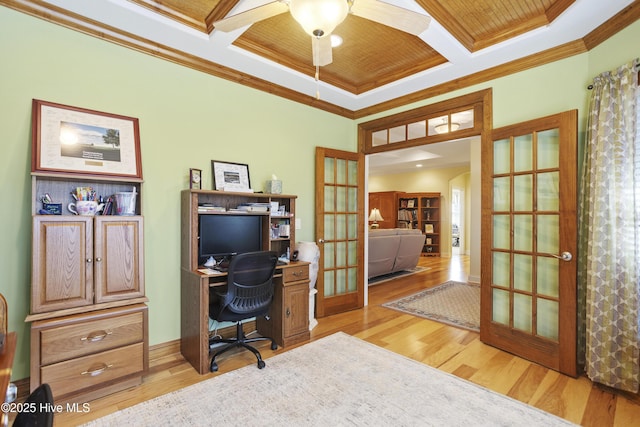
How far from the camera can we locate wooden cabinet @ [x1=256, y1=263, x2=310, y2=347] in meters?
2.96

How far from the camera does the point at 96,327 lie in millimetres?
2072

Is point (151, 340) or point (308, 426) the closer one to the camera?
point (308, 426)

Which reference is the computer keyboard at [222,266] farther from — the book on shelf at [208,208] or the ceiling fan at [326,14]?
the ceiling fan at [326,14]

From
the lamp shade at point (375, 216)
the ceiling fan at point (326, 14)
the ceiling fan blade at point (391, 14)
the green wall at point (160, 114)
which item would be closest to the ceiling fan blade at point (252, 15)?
the ceiling fan at point (326, 14)

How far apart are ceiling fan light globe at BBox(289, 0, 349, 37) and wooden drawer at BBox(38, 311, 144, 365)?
86.6 inches

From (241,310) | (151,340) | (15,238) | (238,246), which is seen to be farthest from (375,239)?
(15,238)

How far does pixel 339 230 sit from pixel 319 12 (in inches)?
112

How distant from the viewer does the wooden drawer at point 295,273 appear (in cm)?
298

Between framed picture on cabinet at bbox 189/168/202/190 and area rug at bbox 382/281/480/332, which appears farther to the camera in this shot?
area rug at bbox 382/281/480/332

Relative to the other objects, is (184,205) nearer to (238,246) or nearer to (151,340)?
(238,246)

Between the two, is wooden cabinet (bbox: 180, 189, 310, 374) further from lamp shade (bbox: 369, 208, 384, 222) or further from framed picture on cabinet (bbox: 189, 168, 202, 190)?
lamp shade (bbox: 369, 208, 384, 222)

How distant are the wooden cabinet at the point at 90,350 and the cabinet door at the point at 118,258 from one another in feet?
0.40

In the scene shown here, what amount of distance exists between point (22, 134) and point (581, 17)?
3992 mm

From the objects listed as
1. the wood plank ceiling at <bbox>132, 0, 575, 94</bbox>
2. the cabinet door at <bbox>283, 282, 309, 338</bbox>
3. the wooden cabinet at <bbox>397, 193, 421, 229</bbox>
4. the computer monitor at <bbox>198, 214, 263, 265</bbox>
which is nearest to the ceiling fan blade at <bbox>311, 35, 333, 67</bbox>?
the wood plank ceiling at <bbox>132, 0, 575, 94</bbox>
